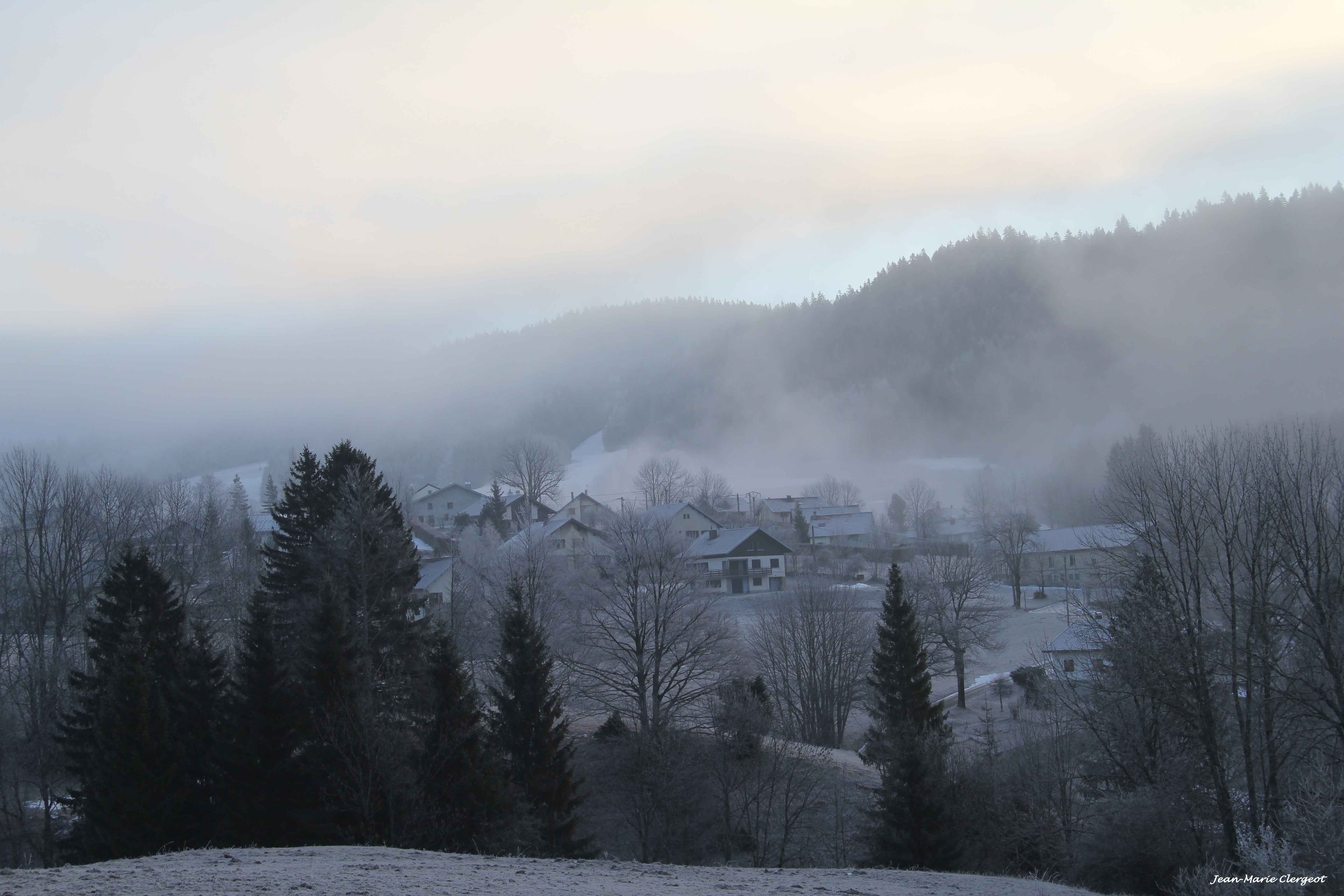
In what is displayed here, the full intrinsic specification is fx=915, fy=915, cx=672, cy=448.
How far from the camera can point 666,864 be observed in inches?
710

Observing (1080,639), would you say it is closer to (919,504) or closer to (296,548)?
(296,548)

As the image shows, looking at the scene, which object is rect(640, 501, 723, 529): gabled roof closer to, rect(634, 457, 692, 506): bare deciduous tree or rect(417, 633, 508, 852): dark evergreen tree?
rect(634, 457, 692, 506): bare deciduous tree

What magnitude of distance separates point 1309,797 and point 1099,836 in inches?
269

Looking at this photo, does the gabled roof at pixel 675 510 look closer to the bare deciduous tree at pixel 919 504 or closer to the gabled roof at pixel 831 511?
the gabled roof at pixel 831 511

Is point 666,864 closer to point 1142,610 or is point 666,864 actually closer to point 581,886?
point 581,886

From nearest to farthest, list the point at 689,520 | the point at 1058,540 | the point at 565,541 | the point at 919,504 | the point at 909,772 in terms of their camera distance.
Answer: the point at 909,772 < the point at 565,541 < the point at 689,520 < the point at 1058,540 < the point at 919,504

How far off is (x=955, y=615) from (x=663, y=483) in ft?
296

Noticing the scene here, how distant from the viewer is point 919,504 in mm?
150125

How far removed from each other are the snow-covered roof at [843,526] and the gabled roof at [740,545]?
1481 inches

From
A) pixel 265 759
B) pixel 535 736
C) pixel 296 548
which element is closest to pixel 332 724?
pixel 265 759

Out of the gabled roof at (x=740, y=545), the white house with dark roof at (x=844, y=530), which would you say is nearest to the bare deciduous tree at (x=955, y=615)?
the gabled roof at (x=740, y=545)

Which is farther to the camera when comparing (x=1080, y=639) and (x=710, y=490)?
(x=710, y=490)

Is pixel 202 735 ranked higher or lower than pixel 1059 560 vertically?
lower

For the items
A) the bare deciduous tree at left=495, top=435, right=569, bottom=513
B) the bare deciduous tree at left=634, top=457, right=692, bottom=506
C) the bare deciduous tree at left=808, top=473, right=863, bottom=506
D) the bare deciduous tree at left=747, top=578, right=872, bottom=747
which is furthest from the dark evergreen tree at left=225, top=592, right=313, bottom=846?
the bare deciduous tree at left=808, top=473, right=863, bottom=506
